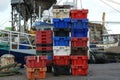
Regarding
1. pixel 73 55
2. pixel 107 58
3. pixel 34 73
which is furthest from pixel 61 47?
pixel 107 58

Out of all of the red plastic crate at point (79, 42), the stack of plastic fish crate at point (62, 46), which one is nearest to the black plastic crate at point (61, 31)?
the stack of plastic fish crate at point (62, 46)

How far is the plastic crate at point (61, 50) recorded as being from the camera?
55.2ft

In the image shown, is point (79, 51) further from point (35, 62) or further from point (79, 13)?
point (35, 62)

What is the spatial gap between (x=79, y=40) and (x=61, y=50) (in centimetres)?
84

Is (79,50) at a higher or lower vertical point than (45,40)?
lower

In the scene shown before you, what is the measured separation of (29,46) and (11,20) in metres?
22.6

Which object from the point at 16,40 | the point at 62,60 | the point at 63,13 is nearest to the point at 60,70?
the point at 62,60

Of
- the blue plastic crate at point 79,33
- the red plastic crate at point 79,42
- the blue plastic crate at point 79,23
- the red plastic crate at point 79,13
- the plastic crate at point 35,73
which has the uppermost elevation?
the red plastic crate at point 79,13

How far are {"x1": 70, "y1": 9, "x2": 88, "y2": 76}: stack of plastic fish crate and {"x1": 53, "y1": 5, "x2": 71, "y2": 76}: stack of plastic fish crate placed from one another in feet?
0.67

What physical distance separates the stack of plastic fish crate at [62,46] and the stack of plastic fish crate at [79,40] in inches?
8.1

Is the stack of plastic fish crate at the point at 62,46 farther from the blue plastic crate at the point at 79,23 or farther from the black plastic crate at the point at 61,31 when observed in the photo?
the blue plastic crate at the point at 79,23

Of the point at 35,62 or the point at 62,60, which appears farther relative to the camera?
the point at 62,60

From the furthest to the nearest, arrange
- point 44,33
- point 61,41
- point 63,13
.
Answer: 1. point 44,33
2. point 63,13
3. point 61,41

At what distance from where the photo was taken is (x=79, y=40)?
663 inches
